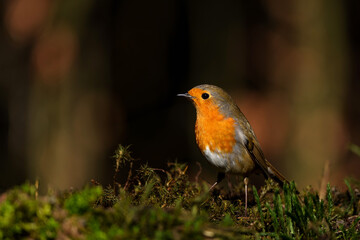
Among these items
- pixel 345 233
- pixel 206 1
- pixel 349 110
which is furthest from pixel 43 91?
pixel 345 233

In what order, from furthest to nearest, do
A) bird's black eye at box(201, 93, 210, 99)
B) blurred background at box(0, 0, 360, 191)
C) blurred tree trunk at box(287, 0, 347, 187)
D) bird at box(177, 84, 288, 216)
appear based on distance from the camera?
1. blurred background at box(0, 0, 360, 191)
2. blurred tree trunk at box(287, 0, 347, 187)
3. bird's black eye at box(201, 93, 210, 99)
4. bird at box(177, 84, 288, 216)

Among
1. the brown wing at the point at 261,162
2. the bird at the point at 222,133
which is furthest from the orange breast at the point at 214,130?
the brown wing at the point at 261,162

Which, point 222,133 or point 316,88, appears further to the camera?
point 316,88

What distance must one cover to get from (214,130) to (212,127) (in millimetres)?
26

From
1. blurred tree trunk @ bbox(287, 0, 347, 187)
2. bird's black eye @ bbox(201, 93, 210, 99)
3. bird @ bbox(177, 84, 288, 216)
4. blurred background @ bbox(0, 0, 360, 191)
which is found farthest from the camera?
blurred background @ bbox(0, 0, 360, 191)

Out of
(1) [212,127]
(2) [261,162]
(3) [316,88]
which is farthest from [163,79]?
(1) [212,127]

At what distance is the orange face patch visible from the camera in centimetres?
304

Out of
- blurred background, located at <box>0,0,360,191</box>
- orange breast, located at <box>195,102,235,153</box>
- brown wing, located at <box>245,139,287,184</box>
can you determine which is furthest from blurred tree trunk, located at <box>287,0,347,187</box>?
orange breast, located at <box>195,102,235,153</box>

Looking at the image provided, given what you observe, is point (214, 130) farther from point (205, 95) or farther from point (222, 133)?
point (205, 95)

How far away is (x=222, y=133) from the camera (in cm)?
306

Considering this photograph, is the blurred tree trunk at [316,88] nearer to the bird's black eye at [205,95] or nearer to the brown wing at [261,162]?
the brown wing at [261,162]

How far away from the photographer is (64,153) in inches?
275

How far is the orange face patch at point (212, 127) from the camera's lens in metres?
3.04

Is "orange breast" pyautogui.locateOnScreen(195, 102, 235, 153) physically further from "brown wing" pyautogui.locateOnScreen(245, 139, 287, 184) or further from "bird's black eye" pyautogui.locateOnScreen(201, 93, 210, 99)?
"brown wing" pyautogui.locateOnScreen(245, 139, 287, 184)
